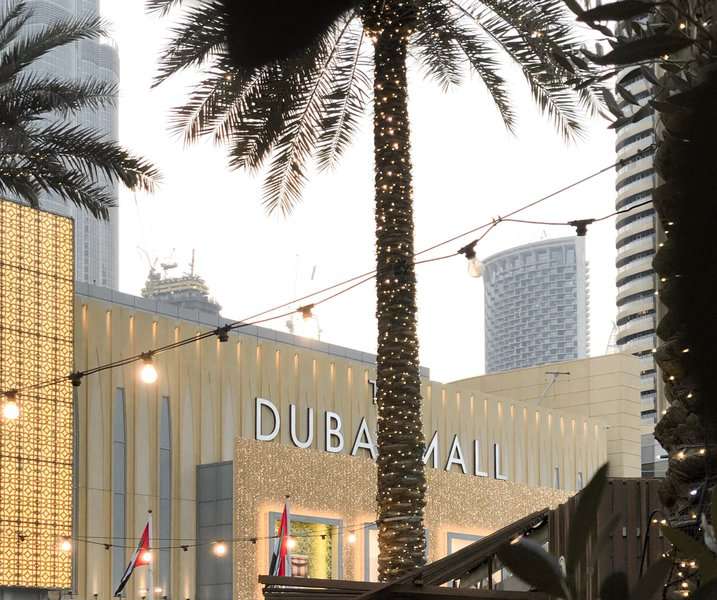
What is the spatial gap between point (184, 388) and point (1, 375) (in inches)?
208

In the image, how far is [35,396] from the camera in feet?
74.0

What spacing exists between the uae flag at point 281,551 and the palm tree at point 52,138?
937 centimetres

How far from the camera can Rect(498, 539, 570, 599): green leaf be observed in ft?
2.82

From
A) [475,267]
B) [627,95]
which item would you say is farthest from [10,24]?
[627,95]

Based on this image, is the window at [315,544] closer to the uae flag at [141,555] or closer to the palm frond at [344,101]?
the uae flag at [141,555]

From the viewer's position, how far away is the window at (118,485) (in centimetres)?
2439

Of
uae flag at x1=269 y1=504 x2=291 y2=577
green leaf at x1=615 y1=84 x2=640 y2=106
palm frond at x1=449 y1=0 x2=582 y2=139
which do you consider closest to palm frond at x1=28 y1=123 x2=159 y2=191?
palm frond at x1=449 y1=0 x2=582 y2=139

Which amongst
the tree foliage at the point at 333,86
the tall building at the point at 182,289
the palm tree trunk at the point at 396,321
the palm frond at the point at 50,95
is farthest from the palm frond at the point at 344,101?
the tall building at the point at 182,289

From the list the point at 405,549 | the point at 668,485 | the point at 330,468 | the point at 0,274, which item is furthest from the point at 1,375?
the point at 668,485

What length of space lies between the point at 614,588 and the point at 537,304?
173 meters

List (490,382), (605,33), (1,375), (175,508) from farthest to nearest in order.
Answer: (490,382)
(175,508)
(1,375)
(605,33)

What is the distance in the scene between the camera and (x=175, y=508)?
25969 mm

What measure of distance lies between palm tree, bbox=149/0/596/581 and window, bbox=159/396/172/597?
36.6 feet

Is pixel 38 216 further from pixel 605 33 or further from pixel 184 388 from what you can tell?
pixel 605 33
